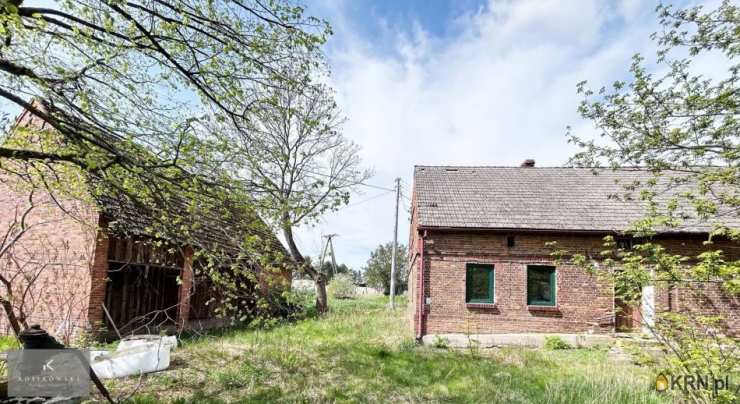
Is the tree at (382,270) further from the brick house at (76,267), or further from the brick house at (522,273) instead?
the brick house at (76,267)

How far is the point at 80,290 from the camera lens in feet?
32.7

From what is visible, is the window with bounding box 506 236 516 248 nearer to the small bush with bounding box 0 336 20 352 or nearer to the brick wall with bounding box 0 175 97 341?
the brick wall with bounding box 0 175 97 341

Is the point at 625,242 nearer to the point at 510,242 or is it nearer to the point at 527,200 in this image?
the point at 527,200

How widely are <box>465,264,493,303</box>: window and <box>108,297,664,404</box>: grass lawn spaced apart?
2.14 metres

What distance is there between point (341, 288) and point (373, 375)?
2991cm

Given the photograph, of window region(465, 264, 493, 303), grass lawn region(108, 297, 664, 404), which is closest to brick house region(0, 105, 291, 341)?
grass lawn region(108, 297, 664, 404)

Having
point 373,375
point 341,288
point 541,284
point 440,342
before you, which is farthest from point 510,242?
point 341,288

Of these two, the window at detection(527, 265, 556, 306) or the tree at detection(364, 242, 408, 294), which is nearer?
the window at detection(527, 265, 556, 306)

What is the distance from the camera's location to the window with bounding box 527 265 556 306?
13211 mm

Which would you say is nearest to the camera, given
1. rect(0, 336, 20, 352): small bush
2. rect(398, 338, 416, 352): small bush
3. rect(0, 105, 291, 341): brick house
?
rect(0, 336, 20, 352): small bush

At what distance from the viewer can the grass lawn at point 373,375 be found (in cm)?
663

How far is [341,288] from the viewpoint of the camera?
123 ft

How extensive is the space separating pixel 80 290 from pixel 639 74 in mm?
12874

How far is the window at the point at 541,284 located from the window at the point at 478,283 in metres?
1.25
